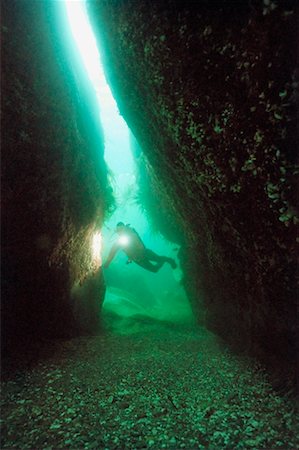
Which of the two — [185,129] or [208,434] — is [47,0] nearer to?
[185,129]

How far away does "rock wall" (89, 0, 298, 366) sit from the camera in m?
2.92

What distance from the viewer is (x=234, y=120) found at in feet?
11.3

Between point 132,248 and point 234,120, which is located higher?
point 234,120

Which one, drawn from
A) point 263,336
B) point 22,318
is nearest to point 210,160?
point 263,336

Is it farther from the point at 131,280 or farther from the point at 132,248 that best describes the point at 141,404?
the point at 131,280

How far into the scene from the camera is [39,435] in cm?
319

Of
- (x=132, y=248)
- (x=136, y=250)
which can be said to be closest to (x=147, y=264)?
(x=136, y=250)

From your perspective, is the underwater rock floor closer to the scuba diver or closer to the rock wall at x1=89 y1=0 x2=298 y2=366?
the rock wall at x1=89 y1=0 x2=298 y2=366

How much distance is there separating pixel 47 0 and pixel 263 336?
25.6 feet

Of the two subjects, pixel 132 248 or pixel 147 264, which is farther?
pixel 147 264

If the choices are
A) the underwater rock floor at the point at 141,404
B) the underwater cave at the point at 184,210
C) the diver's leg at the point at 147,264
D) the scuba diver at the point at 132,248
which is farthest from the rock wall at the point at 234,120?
the diver's leg at the point at 147,264

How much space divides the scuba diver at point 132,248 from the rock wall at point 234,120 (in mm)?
6901

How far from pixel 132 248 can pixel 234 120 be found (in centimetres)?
1026

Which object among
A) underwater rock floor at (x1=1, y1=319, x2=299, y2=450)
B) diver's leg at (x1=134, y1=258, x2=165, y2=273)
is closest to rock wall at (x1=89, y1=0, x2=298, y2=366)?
underwater rock floor at (x1=1, y1=319, x2=299, y2=450)
